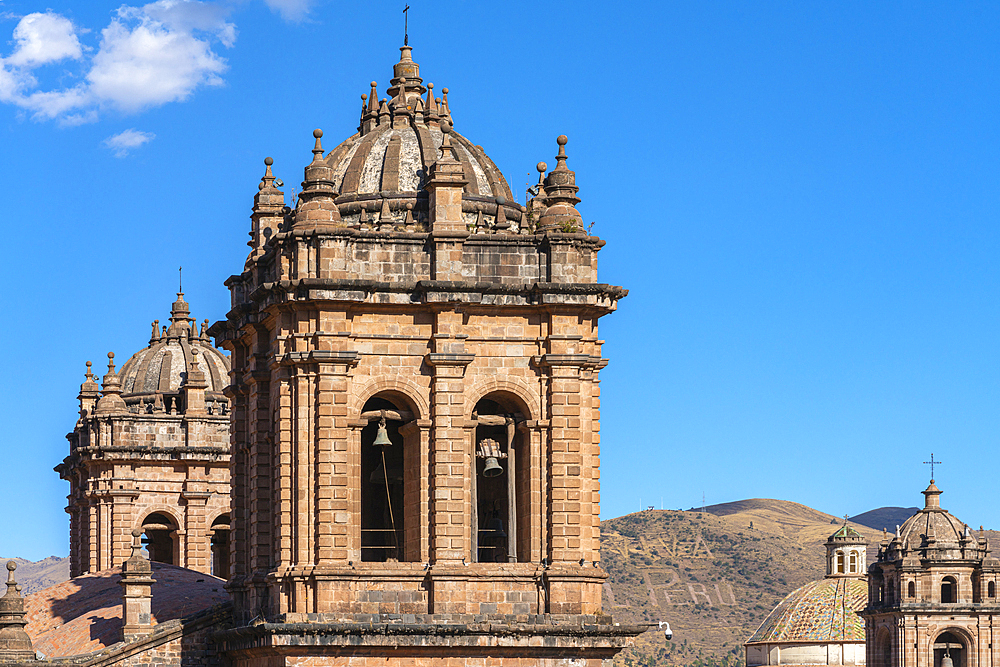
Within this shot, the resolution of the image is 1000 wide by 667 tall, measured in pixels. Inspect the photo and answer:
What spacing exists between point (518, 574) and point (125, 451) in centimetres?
1984

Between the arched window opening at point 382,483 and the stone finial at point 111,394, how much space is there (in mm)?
15994

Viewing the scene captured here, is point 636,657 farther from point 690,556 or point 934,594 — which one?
point 934,594

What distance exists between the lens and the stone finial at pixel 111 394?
46719 millimetres

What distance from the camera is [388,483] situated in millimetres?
32062

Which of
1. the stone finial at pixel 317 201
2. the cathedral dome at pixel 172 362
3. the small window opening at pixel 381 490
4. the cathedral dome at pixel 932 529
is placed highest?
the stone finial at pixel 317 201

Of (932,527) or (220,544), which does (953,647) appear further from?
(220,544)

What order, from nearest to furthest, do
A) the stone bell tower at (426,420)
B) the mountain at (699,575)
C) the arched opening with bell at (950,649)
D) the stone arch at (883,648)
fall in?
the stone bell tower at (426,420) → the arched opening with bell at (950,649) → the stone arch at (883,648) → the mountain at (699,575)

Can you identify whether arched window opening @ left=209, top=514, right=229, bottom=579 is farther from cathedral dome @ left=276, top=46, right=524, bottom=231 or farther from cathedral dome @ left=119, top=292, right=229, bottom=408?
cathedral dome @ left=276, top=46, right=524, bottom=231

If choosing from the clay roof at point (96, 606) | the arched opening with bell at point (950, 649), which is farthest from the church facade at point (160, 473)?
the arched opening with bell at point (950, 649)

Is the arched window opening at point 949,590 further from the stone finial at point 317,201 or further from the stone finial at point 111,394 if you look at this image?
the stone finial at point 317,201

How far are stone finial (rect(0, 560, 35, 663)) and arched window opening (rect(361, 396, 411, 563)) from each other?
19.2 feet

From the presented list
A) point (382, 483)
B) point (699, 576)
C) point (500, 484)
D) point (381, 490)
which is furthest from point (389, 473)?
point (699, 576)

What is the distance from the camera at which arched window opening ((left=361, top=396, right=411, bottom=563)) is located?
1191 inches

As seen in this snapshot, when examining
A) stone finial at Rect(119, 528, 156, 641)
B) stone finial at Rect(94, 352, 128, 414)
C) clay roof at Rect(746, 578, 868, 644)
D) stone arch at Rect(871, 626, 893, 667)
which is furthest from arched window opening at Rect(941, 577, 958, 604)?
stone finial at Rect(119, 528, 156, 641)
